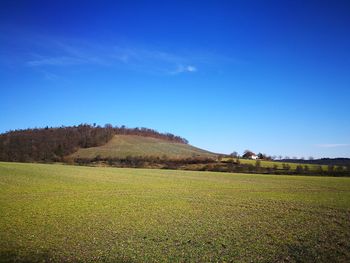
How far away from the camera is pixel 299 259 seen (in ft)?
36.2

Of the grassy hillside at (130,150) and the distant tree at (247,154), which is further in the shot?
the distant tree at (247,154)

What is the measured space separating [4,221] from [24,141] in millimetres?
121029

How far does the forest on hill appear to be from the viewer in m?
109

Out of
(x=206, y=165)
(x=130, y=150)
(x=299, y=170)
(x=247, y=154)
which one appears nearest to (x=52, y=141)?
(x=130, y=150)

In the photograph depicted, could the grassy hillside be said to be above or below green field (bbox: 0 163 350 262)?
above

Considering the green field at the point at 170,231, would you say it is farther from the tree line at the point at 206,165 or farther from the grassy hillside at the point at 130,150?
the grassy hillside at the point at 130,150

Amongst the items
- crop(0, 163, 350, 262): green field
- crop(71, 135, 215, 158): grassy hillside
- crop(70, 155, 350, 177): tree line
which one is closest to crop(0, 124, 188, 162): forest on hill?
crop(71, 135, 215, 158): grassy hillside

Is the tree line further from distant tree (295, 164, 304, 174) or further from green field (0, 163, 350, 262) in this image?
green field (0, 163, 350, 262)

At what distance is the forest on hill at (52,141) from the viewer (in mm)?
108875

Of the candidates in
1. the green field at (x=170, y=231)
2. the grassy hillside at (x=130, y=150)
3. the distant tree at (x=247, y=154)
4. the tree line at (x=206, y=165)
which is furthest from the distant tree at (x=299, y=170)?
the distant tree at (x=247, y=154)

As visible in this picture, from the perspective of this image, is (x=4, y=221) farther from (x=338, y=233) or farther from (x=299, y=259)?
(x=338, y=233)

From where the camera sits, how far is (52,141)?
124 m

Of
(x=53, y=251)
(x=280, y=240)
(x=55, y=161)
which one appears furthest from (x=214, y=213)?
(x=55, y=161)

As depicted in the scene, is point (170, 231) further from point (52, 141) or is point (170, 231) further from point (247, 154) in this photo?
point (247, 154)
